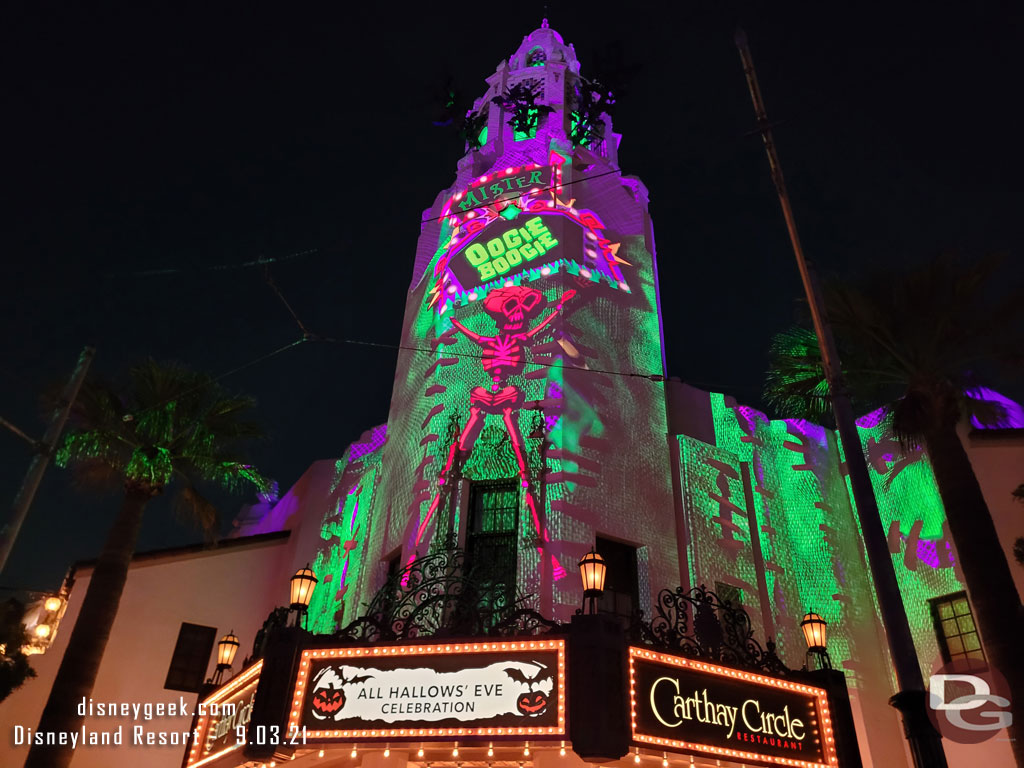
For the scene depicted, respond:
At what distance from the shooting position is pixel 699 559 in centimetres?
1736

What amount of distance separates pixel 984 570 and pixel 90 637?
1687cm

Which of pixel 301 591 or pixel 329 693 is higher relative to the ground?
pixel 301 591

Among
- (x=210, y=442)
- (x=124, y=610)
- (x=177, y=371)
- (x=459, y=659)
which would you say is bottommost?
(x=459, y=659)

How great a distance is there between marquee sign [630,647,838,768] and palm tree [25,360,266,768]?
11740 mm

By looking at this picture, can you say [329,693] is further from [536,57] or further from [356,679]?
[536,57]

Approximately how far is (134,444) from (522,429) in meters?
9.33

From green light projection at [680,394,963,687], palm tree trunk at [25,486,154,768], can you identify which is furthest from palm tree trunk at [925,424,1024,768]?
palm tree trunk at [25,486,154,768]

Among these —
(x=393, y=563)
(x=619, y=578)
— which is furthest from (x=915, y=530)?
(x=393, y=563)

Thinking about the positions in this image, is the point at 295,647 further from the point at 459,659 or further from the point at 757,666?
the point at 757,666

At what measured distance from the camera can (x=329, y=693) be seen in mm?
11562

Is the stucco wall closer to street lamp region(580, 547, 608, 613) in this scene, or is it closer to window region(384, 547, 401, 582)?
window region(384, 547, 401, 582)

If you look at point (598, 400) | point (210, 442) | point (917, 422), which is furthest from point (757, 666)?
point (210, 442)

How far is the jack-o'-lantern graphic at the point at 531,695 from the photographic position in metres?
10.6

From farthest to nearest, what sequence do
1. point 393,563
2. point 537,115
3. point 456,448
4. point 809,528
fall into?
1. point 537,115
2. point 809,528
3. point 393,563
4. point 456,448
